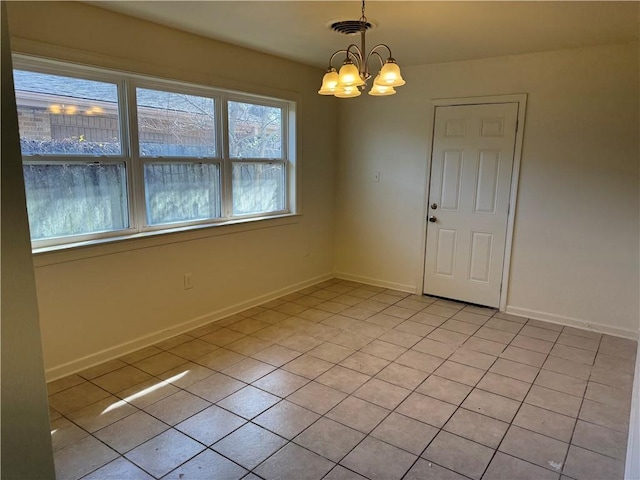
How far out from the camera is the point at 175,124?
336 cm

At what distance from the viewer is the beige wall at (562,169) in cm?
343

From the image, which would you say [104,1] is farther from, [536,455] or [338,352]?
[536,455]

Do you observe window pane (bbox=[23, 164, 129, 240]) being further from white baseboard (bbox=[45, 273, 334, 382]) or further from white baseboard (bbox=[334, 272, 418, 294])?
white baseboard (bbox=[334, 272, 418, 294])

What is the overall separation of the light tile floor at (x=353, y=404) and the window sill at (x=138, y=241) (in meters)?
0.78

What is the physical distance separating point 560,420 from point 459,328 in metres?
1.35

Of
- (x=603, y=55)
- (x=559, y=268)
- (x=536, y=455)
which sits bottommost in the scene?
(x=536, y=455)

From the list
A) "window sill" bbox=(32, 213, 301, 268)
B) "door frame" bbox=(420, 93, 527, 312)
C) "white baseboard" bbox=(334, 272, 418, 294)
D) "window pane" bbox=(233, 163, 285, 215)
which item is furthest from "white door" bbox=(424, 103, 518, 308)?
"window sill" bbox=(32, 213, 301, 268)

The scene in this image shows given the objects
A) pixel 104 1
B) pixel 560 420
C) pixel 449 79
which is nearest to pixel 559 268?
pixel 560 420

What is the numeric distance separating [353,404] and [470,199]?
251 centimetres

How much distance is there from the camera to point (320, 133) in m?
4.68

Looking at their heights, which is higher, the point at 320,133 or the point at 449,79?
the point at 449,79

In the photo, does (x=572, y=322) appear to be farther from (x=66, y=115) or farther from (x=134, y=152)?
(x=66, y=115)

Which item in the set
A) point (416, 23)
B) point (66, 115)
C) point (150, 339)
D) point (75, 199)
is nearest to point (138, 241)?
point (75, 199)

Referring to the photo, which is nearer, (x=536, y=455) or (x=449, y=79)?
(x=536, y=455)
